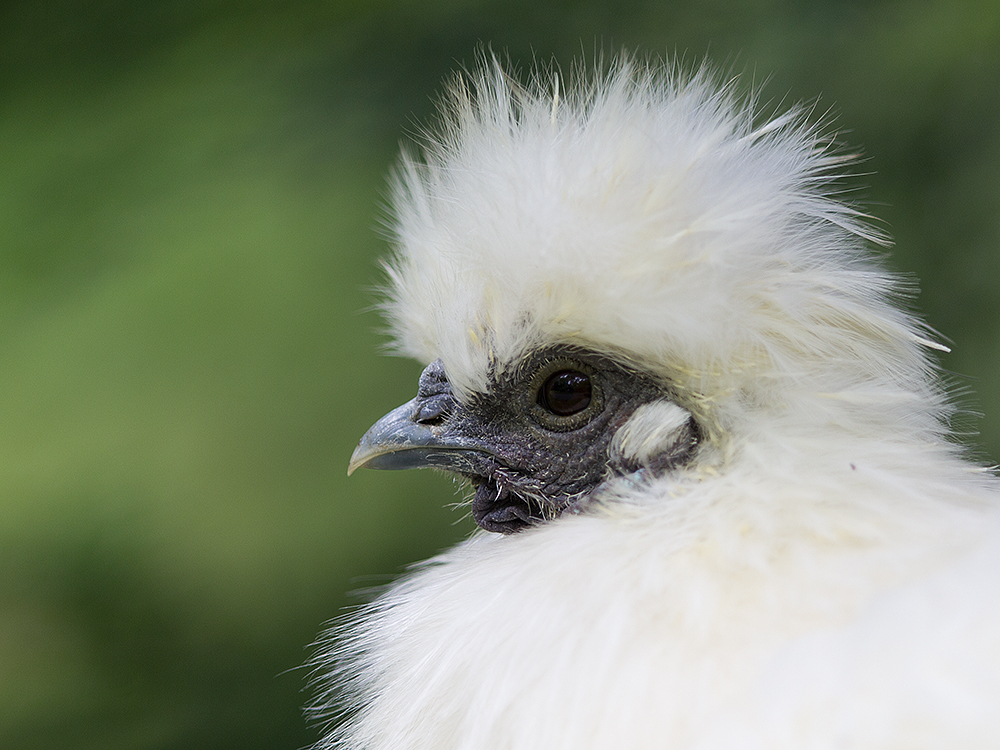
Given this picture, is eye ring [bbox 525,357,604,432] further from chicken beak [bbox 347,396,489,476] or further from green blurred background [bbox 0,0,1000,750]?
green blurred background [bbox 0,0,1000,750]

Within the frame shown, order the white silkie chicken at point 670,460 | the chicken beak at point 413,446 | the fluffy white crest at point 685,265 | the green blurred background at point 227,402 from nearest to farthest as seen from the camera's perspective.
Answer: the white silkie chicken at point 670,460 → the fluffy white crest at point 685,265 → the chicken beak at point 413,446 → the green blurred background at point 227,402

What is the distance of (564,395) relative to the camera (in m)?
0.87

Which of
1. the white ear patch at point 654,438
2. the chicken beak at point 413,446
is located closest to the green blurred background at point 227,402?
the chicken beak at point 413,446

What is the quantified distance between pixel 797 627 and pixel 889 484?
149 mm

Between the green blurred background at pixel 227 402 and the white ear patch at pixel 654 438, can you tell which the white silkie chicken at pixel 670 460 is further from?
the green blurred background at pixel 227 402

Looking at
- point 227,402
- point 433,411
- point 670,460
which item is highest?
point 227,402

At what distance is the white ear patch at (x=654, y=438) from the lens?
0.80 metres

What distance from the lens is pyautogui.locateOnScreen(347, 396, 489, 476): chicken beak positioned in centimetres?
93

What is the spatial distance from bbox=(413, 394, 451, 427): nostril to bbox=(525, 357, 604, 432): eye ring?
0.31ft

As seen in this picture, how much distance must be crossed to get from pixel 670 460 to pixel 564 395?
0.41 ft

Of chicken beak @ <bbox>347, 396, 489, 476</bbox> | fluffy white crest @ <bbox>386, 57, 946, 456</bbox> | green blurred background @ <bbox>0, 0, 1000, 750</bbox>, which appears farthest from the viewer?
green blurred background @ <bbox>0, 0, 1000, 750</bbox>

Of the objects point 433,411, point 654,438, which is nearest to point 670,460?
point 654,438

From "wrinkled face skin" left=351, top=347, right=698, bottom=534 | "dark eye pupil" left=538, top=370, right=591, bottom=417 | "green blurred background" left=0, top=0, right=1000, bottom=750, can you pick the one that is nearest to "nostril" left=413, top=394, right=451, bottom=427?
"wrinkled face skin" left=351, top=347, right=698, bottom=534

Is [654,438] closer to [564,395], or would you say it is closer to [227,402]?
[564,395]
